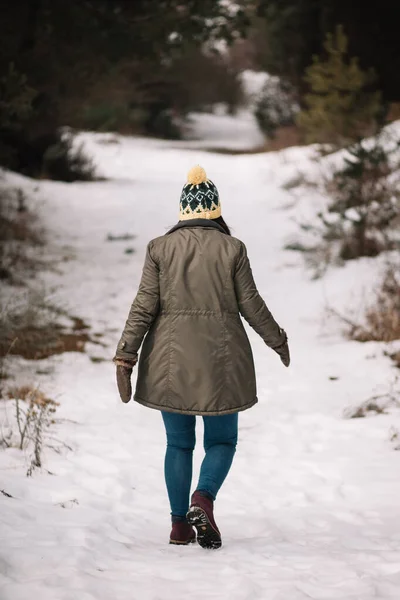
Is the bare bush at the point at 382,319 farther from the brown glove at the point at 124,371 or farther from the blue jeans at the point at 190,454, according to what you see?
the brown glove at the point at 124,371

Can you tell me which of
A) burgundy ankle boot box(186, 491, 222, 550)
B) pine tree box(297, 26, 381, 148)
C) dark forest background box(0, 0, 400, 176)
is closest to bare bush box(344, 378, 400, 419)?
burgundy ankle boot box(186, 491, 222, 550)

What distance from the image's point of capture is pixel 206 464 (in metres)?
3.52

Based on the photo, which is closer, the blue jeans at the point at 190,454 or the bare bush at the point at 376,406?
the blue jeans at the point at 190,454

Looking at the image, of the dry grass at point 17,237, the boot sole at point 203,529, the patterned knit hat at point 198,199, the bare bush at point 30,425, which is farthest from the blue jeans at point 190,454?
the dry grass at point 17,237

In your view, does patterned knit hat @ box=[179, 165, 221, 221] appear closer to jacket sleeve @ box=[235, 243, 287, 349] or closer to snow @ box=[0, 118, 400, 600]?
jacket sleeve @ box=[235, 243, 287, 349]

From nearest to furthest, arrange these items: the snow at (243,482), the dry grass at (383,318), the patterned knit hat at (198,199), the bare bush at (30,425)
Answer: the snow at (243,482) → the patterned knit hat at (198,199) → the bare bush at (30,425) → the dry grass at (383,318)

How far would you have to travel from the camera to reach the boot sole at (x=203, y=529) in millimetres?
3396

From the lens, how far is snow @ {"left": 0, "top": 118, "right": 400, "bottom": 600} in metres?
2.98

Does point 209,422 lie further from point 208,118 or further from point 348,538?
point 208,118

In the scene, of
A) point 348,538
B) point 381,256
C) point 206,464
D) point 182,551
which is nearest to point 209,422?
point 206,464

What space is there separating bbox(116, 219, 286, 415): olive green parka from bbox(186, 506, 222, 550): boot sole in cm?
43

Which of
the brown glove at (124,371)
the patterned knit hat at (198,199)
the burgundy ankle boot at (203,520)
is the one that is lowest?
the burgundy ankle boot at (203,520)

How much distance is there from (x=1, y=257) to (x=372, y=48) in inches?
422

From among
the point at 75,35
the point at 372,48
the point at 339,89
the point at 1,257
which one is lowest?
the point at 1,257
